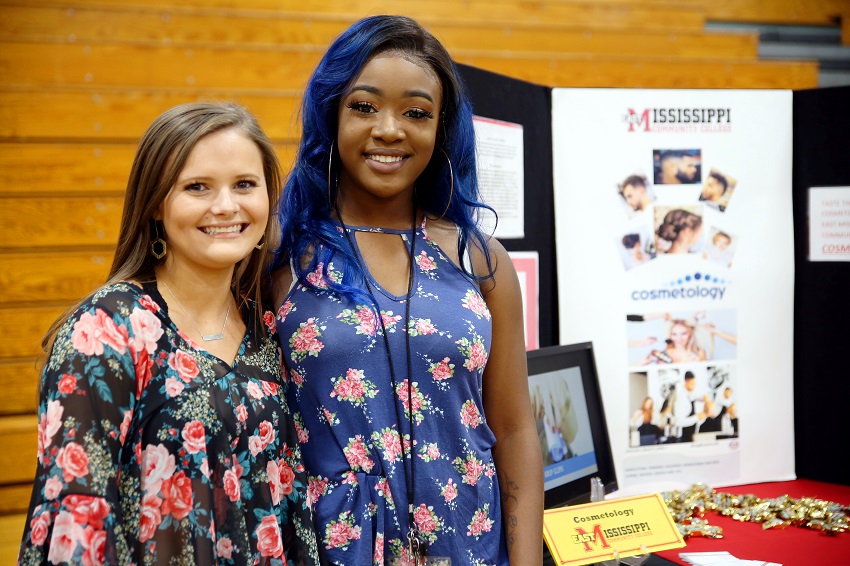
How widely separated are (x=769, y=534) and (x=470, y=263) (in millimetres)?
1240

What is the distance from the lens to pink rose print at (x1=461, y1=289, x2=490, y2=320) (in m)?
1.42

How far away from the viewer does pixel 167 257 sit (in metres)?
1.26

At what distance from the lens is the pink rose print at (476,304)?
1.42m

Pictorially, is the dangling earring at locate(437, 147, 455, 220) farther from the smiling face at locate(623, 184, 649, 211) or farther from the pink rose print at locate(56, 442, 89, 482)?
the smiling face at locate(623, 184, 649, 211)

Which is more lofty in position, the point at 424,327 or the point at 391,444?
the point at 424,327

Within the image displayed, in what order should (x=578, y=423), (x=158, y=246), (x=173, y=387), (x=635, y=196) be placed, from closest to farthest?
(x=173, y=387) < (x=158, y=246) < (x=578, y=423) < (x=635, y=196)

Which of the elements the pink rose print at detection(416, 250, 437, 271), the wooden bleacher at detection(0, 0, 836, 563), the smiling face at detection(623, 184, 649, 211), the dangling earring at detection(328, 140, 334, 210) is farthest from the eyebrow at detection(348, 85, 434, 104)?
the wooden bleacher at detection(0, 0, 836, 563)

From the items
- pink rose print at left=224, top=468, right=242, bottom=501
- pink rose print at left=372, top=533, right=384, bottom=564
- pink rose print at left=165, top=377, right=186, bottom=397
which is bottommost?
pink rose print at left=372, top=533, right=384, bottom=564

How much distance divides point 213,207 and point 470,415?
21.6 inches

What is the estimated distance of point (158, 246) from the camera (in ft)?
4.12

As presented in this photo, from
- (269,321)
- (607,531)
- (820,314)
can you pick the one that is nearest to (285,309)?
(269,321)

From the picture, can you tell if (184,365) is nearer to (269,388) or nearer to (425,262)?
(269,388)

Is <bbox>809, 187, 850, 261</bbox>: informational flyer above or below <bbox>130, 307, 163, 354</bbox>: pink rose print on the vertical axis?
above

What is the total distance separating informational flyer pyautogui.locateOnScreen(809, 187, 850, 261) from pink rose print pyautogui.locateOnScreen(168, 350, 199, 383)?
2.12 metres
